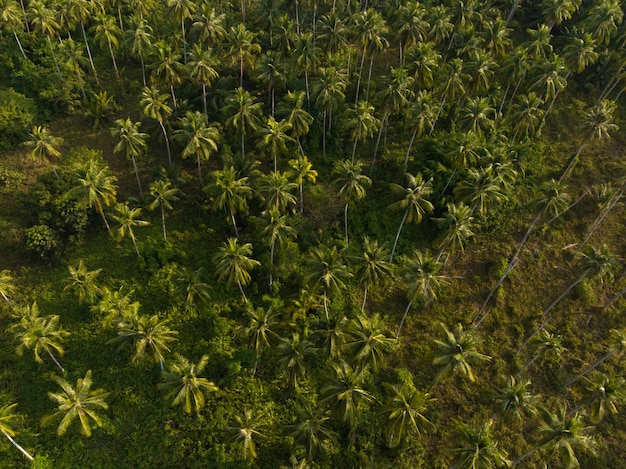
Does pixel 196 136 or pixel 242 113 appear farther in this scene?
pixel 242 113

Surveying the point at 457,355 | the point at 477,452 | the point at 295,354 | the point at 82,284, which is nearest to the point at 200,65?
the point at 82,284

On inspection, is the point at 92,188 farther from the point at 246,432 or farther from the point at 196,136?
the point at 246,432

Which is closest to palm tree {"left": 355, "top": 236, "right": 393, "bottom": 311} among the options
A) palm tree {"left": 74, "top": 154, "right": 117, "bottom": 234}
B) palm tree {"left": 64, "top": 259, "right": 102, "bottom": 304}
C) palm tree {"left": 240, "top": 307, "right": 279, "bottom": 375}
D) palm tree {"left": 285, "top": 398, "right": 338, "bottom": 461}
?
palm tree {"left": 240, "top": 307, "right": 279, "bottom": 375}

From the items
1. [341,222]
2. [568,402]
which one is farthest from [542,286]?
[341,222]

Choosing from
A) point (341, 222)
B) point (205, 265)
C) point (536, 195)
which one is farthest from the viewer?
point (536, 195)

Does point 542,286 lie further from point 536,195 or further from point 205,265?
point 205,265
